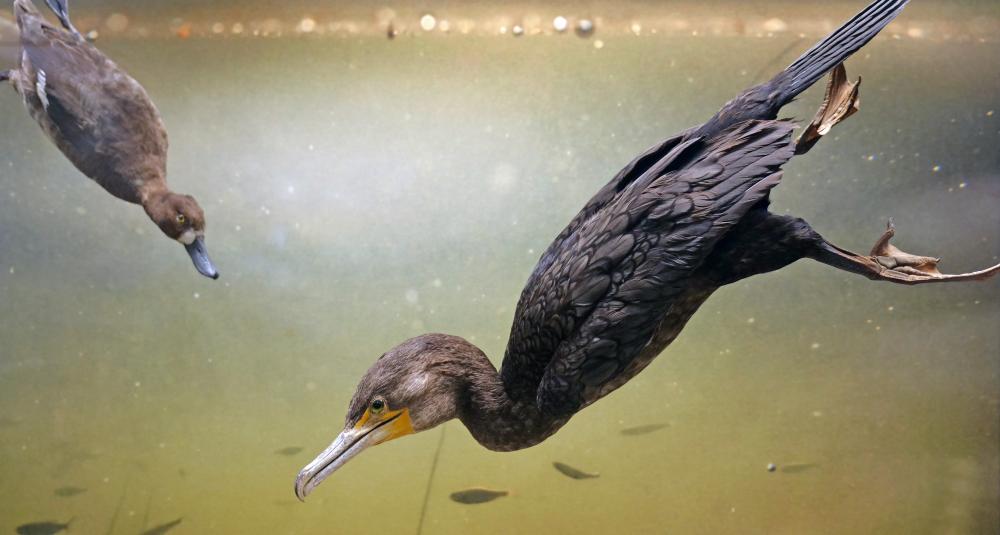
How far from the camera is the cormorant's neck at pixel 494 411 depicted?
111cm

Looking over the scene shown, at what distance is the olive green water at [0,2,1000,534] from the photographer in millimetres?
1574

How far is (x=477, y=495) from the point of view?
1.59m

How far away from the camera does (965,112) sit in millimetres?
1583

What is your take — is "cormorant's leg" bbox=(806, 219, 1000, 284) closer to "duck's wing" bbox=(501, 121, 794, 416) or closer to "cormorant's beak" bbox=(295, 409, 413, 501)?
"duck's wing" bbox=(501, 121, 794, 416)

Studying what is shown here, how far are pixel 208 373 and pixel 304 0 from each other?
37.7 inches

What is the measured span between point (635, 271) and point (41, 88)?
1.39m

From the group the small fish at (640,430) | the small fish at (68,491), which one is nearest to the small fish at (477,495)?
the small fish at (640,430)

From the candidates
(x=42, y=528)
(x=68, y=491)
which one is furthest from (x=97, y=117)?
(x=42, y=528)

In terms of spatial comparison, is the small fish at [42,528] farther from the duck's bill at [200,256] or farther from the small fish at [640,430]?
the small fish at [640,430]

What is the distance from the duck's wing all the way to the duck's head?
87cm

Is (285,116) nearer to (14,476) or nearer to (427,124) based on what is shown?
(427,124)

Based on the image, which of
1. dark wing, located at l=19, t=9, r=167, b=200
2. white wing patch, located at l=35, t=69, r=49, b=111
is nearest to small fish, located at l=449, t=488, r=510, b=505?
dark wing, located at l=19, t=9, r=167, b=200

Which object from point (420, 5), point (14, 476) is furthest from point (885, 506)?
point (14, 476)

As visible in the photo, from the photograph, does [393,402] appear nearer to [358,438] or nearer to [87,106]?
[358,438]
